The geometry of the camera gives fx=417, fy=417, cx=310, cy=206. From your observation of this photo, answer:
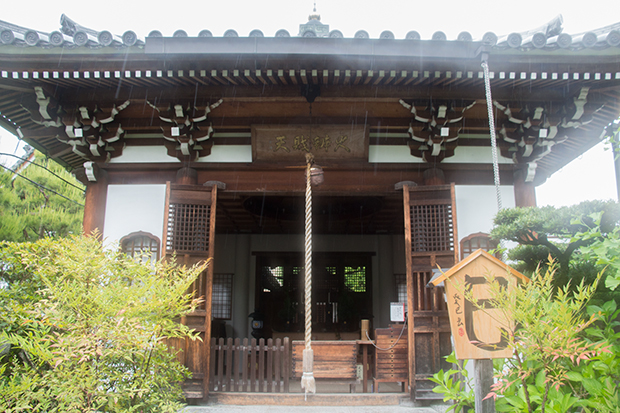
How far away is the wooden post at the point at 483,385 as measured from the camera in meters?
2.66

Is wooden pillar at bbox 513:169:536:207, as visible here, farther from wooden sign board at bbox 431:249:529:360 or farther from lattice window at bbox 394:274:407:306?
lattice window at bbox 394:274:407:306

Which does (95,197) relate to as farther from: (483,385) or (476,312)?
(483,385)

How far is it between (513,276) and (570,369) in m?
0.61

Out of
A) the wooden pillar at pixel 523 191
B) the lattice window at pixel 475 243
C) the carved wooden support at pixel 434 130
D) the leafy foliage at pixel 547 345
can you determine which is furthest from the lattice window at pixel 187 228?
the wooden pillar at pixel 523 191

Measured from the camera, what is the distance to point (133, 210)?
18.1 feet

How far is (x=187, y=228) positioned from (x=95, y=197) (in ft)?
4.29

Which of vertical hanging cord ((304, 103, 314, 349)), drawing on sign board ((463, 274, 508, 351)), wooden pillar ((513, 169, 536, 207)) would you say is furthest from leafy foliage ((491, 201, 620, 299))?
wooden pillar ((513, 169, 536, 207))

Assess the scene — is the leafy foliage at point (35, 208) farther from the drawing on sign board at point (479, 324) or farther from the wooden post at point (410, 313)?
the drawing on sign board at point (479, 324)

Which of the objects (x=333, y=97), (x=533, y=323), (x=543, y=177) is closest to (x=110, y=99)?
(x=333, y=97)

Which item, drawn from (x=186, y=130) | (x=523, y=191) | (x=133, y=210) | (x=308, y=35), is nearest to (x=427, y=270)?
(x=523, y=191)

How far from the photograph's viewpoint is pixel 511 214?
3260 millimetres

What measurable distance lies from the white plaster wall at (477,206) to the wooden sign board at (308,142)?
4.60 feet

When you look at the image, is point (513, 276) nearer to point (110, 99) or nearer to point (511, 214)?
point (511, 214)

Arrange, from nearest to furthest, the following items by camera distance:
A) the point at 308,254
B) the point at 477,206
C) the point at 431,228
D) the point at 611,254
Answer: the point at 611,254, the point at 308,254, the point at 431,228, the point at 477,206
